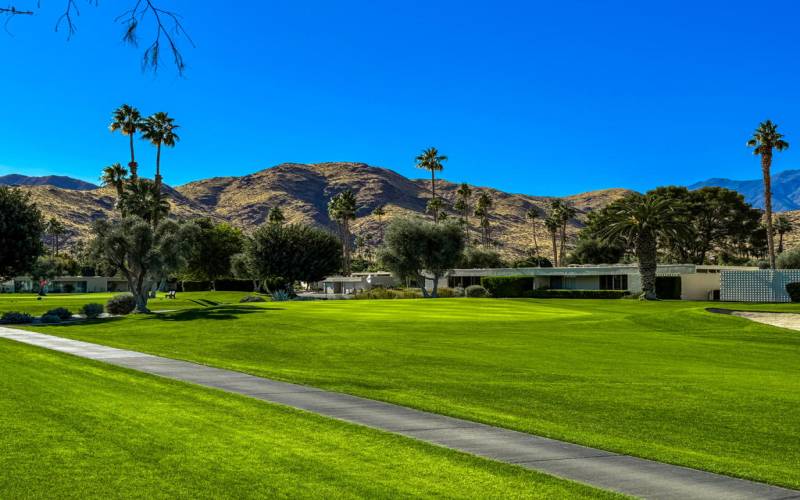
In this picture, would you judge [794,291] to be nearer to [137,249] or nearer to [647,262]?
[647,262]

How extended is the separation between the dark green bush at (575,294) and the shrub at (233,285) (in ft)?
148

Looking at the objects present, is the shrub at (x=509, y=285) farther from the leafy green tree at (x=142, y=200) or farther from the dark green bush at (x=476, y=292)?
the leafy green tree at (x=142, y=200)

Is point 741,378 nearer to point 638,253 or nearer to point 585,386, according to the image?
point 585,386

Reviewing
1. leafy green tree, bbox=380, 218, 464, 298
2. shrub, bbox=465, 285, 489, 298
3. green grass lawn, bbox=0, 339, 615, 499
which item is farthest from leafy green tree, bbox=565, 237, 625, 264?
green grass lawn, bbox=0, 339, 615, 499

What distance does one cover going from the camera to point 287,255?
295 ft

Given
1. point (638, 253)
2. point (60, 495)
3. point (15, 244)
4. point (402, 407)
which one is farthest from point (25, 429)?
point (638, 253)

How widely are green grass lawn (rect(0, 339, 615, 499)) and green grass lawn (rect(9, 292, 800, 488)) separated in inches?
92.4

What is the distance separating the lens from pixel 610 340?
2836 cm

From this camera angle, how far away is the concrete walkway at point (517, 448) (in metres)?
7.57

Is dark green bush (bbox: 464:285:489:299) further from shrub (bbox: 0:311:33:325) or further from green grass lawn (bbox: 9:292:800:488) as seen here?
shrub (bbox: 0:311:33:325)

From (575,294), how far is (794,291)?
24275 millimetres

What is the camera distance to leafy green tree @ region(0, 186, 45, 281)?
156 ft

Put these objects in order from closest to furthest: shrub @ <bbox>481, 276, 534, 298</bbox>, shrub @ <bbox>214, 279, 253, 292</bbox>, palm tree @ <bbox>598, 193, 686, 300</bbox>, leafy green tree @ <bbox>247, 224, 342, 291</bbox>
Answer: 1. palm tree @ <bbox>598, 193, 686, 300</bbox>
2. shrub @ <bbox>481, 276, 534, 298</bbox>
3. leafy green tree @ <bbox>247, 224, 342, 291</bbox>
4. shrub @ <bbox>214, 279, 253, 292</bbox>

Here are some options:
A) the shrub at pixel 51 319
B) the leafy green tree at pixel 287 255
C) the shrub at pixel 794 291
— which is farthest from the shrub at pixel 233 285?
the shrub at pixel 794 291
